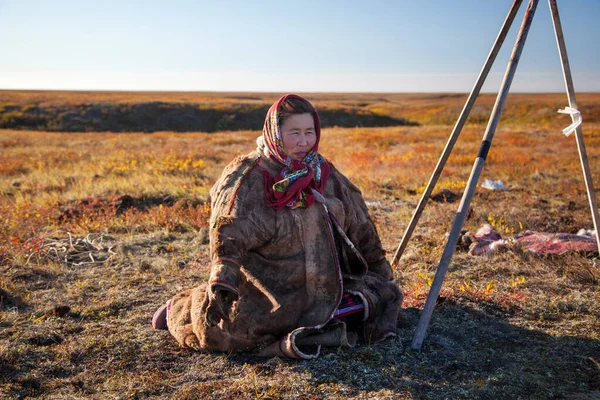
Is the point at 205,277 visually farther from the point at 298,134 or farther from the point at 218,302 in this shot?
the point at 298,134

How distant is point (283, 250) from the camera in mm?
3285

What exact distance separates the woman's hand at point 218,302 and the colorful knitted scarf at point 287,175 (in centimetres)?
65

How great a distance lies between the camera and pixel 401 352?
3.38 m

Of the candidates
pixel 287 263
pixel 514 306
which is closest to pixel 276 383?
pixel 287 263

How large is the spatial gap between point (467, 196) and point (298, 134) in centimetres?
123

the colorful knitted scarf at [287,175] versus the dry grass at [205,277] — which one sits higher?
the colorful knitted scarf at [287,175]

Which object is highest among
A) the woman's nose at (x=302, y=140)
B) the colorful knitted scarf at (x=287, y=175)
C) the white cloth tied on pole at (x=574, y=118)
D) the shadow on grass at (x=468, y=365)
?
the white cloth tied on pole at (x=574, y=118)

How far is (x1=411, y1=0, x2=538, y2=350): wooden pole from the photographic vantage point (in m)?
3.36

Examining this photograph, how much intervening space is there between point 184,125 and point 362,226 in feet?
118

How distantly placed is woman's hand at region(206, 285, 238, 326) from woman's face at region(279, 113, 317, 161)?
998 millimetres

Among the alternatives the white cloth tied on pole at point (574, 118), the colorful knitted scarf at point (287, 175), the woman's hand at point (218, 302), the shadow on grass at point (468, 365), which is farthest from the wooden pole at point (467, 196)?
the woman's hand at point (218, 302)

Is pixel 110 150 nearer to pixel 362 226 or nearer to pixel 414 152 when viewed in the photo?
pixel 414 152

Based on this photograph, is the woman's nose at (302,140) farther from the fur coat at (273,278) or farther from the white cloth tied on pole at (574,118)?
the white cloth tied on pole at (574,118)

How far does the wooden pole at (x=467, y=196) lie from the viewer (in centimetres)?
336
